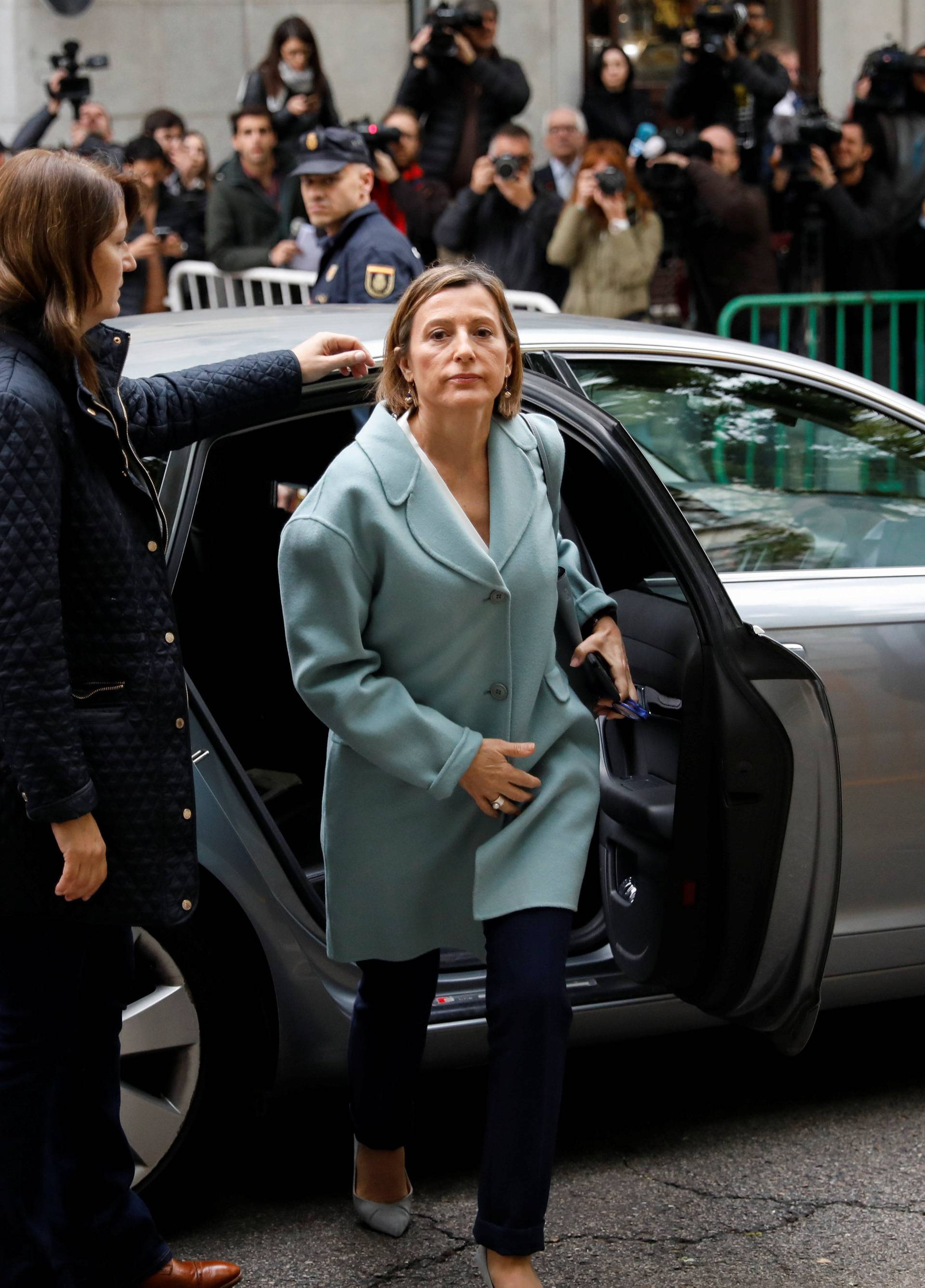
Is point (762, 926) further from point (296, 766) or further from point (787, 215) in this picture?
point (787, 215)

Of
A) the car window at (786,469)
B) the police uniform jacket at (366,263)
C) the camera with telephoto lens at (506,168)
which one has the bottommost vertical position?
the car window at (786,469)

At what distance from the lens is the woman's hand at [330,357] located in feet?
9.18

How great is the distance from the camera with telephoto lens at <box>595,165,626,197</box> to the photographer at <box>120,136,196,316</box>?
1.88 m

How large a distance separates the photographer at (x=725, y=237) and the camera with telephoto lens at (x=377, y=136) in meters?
1.21

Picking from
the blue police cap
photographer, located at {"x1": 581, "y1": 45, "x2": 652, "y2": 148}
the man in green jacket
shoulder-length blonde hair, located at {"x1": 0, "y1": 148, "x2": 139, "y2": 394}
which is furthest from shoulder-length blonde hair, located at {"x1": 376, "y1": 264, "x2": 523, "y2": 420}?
photographer, located at {"x1": 581, "y1": 45, "x2": 652, "y2": 148}

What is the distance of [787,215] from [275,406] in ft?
19.1

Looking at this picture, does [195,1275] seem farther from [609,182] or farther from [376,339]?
[609,182]

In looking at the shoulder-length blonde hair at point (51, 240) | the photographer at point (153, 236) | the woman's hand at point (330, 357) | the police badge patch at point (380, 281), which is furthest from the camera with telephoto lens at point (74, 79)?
the shoulder-length blonde hair at point (51, 240)

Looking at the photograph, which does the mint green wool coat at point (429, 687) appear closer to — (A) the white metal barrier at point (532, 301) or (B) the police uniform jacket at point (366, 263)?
(B) the police uniform jacket at point (366, 263)

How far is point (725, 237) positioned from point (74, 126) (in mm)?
3934

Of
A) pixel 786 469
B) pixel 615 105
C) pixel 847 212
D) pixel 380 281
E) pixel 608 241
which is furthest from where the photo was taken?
pixel 615 105

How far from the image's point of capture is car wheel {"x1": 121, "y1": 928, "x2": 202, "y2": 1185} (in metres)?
2.81

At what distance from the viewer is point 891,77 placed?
8414 mm

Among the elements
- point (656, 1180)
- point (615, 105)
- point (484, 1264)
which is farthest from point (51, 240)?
point (615, 105)
